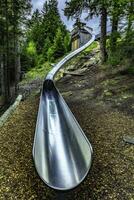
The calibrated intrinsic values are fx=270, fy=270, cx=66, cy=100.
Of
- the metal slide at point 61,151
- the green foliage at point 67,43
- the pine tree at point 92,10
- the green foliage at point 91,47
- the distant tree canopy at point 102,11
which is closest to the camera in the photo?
the metal slide at point 61,151

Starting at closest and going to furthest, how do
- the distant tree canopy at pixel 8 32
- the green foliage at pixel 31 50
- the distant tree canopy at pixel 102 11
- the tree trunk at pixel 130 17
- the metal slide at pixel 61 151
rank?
the metal slide at pixel 61 151 < the tree trunk at pixel 130 17 < the distant tree canopy at pixel 102 11 < the distant tree canopy at pixel 8 32 < the green foliage at pixel 31 50

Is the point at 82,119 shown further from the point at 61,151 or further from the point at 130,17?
the point at 130,17

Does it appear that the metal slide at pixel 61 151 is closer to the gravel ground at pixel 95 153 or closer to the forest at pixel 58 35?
the gravel ground at pixel 95 153

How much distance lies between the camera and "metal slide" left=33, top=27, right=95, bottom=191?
219 inches

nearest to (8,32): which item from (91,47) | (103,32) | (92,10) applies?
(92,10)

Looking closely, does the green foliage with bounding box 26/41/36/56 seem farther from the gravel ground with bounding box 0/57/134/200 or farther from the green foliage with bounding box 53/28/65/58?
the gravel ground with bounding box 0/57/134/200

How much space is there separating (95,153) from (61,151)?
1075 millimetres

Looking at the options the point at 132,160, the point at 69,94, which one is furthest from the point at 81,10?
the point at 132,160

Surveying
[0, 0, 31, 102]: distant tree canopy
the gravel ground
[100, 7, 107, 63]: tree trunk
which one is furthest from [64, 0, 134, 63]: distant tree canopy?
the gravel ground

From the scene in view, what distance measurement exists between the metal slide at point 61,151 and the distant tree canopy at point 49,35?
96.2 ft

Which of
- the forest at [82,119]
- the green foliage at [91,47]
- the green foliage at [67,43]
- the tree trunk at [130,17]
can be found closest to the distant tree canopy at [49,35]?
the green foliage at [67,43]

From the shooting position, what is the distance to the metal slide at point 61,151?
5567mm

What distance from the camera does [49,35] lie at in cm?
4550

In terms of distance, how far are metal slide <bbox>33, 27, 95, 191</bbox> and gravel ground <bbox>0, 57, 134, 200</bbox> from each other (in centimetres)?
31
